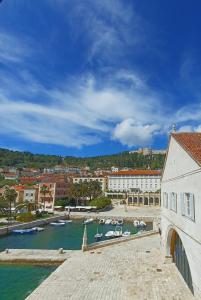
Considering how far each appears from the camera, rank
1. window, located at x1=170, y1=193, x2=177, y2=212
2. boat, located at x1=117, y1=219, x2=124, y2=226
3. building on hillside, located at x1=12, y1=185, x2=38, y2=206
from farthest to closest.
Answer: building on hillside, located at x1=12, y1=185, x2=38, y2=206
boat, located at x1=117, y1=219, x2=124, y2=226
window, located at x1=170, y1=193, x2=177, y2=212

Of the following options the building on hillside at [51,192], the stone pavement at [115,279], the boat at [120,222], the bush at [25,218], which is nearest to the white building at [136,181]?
the building on hillside at [51,192]

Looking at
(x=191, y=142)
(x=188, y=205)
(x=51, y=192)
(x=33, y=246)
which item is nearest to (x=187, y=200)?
(x=188, y=205)

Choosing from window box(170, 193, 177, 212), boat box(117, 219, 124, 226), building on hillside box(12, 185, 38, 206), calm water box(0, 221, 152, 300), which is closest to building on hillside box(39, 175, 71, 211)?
building on hillside box(12, 185, 38, 206)

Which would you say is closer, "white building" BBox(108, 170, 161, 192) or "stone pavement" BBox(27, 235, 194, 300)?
"stone pavement" BBox(27, 235, 194, 300)

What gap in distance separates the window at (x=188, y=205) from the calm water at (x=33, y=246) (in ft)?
50.0

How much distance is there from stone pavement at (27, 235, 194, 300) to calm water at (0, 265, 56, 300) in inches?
95.0

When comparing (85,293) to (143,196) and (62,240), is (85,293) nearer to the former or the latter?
(62,240)

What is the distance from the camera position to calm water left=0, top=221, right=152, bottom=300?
84.1 feet

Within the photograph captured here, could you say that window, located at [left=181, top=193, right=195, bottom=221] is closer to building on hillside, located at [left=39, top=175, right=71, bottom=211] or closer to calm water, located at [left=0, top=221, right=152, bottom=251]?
calm water, located at [left=0, top=221, right=152, bottom=251]

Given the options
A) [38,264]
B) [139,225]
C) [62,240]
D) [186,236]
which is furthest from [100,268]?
[139,225]

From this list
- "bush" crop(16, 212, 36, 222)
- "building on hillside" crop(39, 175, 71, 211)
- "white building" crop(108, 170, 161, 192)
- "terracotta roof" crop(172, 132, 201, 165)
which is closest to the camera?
"terracotta roof" crop(172, 132, 201, 165)

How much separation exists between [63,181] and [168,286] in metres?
98.8

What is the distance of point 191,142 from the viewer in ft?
59.6

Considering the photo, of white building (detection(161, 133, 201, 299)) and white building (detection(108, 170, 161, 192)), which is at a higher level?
white building (detection(108, 170, 161, 192))
